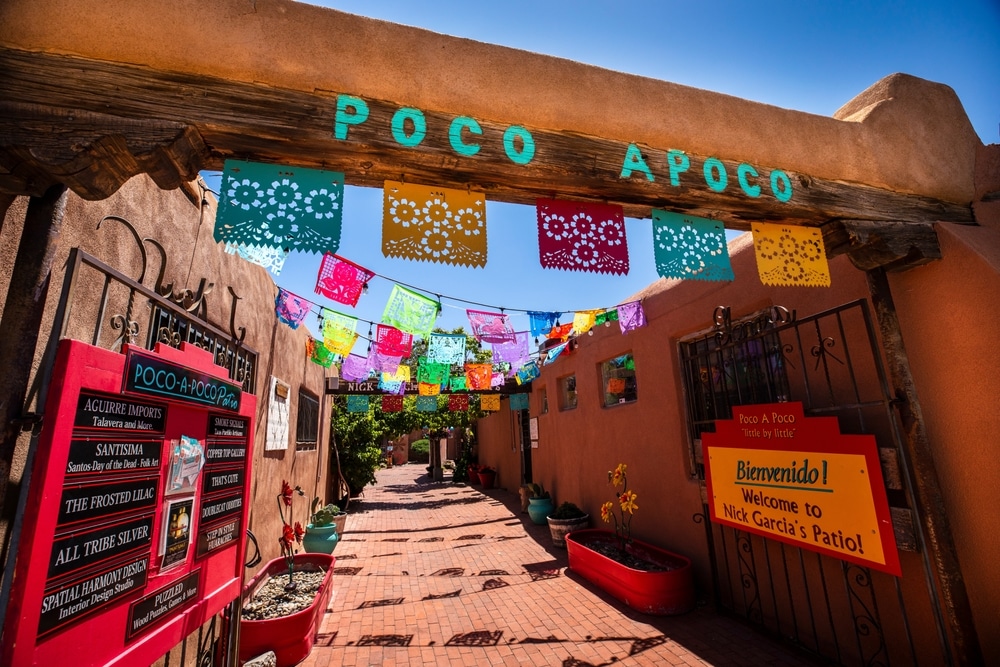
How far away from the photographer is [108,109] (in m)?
1.97

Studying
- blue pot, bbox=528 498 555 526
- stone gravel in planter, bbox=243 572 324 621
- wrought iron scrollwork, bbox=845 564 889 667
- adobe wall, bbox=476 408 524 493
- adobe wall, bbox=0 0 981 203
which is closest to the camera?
adobe wall, bbox=0 0 981 203

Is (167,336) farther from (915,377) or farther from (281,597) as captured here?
(915,377)

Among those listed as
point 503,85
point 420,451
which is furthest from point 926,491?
point 420,451

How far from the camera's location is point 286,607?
14.2ft

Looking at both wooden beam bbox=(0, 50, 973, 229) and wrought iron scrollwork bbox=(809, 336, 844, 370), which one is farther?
wrought iron scrollwork bbox=(809, 336, 844, 370)

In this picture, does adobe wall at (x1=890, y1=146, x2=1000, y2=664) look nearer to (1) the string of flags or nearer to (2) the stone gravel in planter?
(1) the string of flags

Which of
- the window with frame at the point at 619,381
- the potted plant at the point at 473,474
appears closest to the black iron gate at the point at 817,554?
the window with frame at the point at 619,381

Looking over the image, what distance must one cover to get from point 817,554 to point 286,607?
4.96 m

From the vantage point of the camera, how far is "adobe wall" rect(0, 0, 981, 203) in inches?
83.2

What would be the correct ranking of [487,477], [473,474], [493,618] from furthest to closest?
[473,474] < [487,477] < [493,618]

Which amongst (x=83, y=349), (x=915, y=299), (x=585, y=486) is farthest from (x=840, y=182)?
(x=585, y=486)

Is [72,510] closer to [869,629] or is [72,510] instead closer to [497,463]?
[869,629]

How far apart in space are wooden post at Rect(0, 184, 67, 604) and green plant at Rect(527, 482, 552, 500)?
9064 millimetres

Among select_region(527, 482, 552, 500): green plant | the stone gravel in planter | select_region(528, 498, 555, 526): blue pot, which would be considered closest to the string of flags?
the stone gravel in planter
